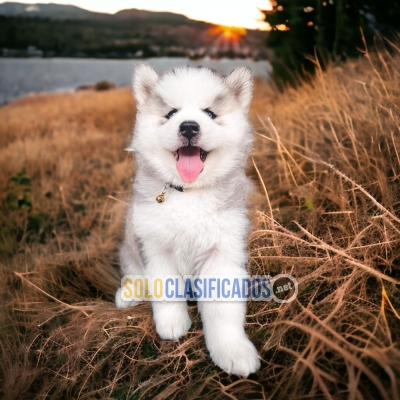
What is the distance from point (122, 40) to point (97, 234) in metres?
2.49

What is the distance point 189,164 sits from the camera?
2070 millimetres

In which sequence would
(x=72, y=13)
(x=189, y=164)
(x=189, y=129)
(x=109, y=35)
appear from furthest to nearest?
(x=109, y=35), (x=72, y=13), (x=189, y=164), (x=189, y=129)

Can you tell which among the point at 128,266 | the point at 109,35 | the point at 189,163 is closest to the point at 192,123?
the point at 189,163

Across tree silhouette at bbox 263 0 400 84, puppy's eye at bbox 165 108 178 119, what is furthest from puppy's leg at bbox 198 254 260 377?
tree silhouette at bbox 263 0 400 84

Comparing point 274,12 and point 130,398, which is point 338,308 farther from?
point 274,12

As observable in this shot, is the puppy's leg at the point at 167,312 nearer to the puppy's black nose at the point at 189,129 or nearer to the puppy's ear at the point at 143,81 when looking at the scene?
the puppy's black nose at the point at 189,129

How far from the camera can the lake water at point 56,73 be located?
5062 mm

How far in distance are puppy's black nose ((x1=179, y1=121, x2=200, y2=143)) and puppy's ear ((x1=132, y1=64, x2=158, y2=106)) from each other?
40cm

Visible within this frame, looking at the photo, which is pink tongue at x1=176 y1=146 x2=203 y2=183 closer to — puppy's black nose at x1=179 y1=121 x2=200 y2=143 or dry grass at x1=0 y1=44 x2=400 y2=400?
puppy's black nose at x1=179 y1=121 x2=200 y2=143

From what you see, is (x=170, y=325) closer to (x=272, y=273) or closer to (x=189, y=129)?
(x=272, y=273)

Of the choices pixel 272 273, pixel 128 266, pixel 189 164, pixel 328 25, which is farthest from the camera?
pixel 328 25

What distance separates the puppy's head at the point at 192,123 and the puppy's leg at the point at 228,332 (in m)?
0.44

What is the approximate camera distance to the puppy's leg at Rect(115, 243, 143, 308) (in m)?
2.65

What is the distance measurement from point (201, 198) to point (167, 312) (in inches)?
25.5
